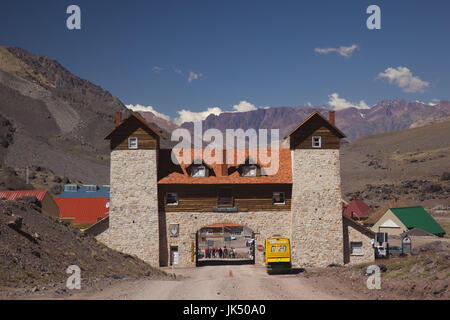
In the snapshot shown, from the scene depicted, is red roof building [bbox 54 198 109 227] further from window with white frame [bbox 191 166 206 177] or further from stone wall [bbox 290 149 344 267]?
stone wall [bbox 290 149 344 267]

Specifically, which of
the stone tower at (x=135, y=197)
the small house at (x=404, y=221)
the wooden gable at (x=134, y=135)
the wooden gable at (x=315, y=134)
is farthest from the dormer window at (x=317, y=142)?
the small house at (x=404, y=221)

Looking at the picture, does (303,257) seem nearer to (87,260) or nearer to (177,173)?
(177,173)

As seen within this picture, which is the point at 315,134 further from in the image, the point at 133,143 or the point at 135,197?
the point at 135,197

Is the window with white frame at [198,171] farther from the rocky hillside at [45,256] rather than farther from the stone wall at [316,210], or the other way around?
the rocky hillside at [45,256]

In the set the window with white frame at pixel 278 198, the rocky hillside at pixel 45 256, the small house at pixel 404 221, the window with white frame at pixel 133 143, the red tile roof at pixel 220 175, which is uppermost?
the window with white frame at pixel 133 143

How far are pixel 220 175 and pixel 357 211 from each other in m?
47.6

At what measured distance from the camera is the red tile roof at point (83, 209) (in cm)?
6538

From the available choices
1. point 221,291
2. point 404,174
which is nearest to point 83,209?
point 221,291

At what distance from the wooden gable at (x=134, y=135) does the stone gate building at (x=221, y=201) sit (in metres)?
0.09

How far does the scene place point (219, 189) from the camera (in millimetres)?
40656

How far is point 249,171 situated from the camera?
41500 mm

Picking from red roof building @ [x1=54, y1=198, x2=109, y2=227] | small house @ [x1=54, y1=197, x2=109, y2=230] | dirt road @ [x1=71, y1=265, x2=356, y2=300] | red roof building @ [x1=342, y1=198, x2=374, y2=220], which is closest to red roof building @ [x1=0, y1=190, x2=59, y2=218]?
small house @ [x1=54, y1=197, x2=109, y2=230]

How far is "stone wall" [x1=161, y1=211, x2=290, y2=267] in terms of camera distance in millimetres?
40188
